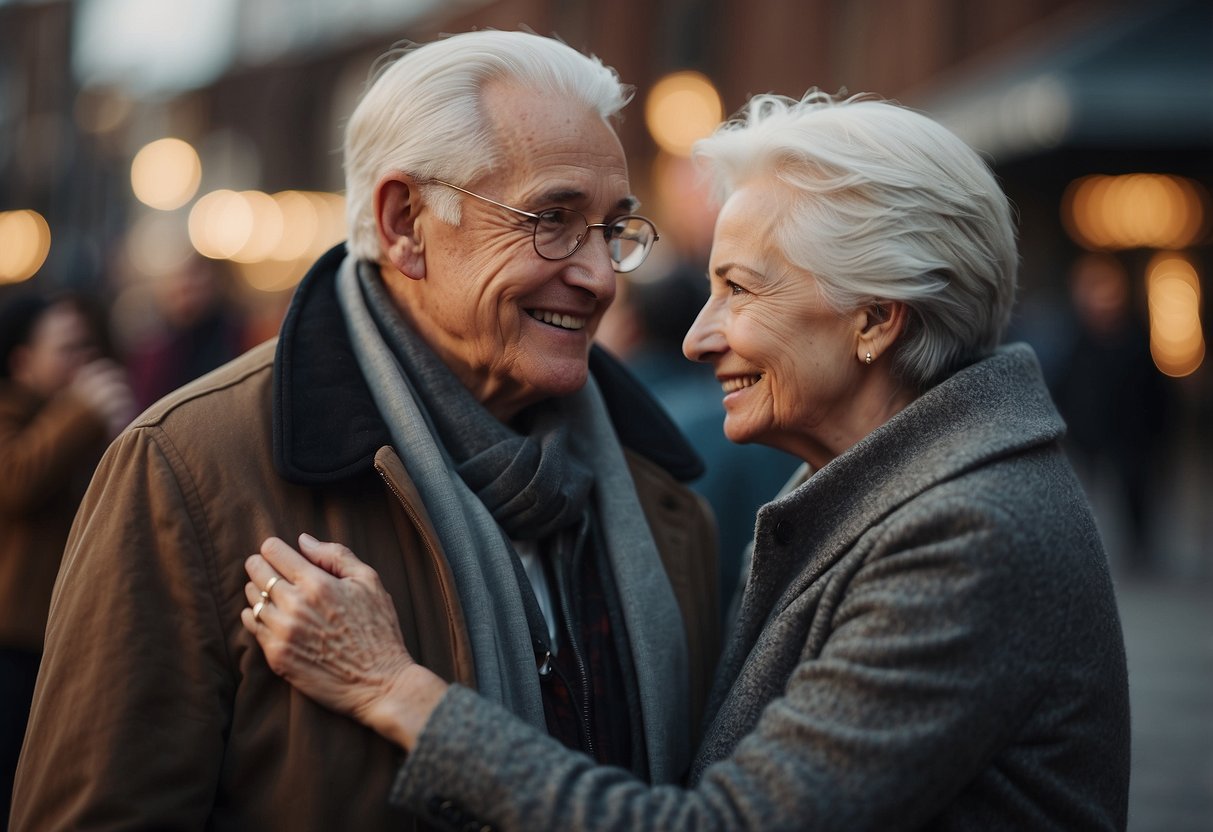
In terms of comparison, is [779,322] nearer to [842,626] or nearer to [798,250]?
[798,250]

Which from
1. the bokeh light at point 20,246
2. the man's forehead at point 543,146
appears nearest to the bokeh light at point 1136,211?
the man's forehead at point 543,146

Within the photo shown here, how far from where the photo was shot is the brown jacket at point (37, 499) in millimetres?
3822

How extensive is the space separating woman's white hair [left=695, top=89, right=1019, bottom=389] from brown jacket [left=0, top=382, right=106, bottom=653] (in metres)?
2.76

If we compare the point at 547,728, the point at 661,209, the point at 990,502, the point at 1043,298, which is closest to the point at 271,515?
the point at 547,728

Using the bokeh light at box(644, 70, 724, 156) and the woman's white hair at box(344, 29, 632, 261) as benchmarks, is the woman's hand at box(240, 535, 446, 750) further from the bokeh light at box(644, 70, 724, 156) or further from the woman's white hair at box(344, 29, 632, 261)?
the bokeh light at box(644, 70, 724, 156)

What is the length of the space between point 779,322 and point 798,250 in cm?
14

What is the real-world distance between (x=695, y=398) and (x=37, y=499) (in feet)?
7.12

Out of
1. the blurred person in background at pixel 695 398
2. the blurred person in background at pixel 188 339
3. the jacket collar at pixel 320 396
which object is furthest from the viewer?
the blurred person in background at pixel 188 339

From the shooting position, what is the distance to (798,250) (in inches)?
89.6

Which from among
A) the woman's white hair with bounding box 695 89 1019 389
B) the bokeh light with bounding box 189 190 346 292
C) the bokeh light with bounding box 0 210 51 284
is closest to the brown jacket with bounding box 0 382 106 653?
the woman's white hair with bounding box 695 89 1019 389

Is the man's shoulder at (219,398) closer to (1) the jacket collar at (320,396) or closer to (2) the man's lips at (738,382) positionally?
(1) the jacket collar at (320,396)

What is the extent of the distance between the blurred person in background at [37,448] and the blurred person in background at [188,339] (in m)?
1.95

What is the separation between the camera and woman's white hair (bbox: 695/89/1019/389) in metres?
2.21

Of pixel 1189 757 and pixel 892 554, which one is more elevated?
pixel 892 554
